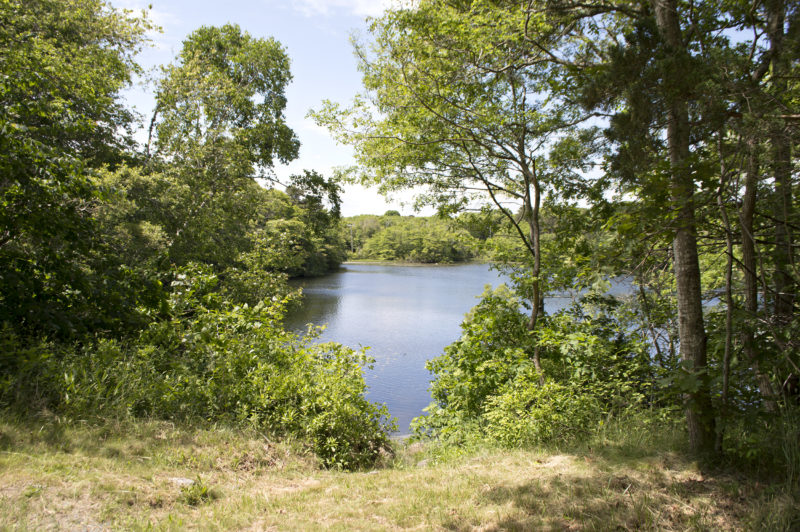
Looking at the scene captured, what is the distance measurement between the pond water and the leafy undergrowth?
12.2 ft

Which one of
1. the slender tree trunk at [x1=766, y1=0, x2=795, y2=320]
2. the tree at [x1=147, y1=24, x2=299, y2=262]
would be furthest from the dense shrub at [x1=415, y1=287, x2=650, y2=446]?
the tree at [x1=147, y1=24, x2=299, y2=262]

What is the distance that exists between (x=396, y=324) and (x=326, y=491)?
17.8 metres

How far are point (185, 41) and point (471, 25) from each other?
1275cm

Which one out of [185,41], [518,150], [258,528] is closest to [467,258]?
[185,41]

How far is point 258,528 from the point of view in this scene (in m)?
2.71

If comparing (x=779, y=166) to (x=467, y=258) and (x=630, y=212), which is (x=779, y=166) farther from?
(x=467, y=258)

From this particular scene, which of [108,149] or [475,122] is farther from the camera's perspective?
[108,149]

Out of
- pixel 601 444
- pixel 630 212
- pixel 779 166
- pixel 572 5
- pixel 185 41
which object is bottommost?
pixel 601 444

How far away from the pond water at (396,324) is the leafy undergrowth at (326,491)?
3.72 metres

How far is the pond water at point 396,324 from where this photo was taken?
39.5ft

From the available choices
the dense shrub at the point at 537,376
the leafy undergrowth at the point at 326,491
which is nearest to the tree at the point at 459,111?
the dense shrub at the point at 537,376

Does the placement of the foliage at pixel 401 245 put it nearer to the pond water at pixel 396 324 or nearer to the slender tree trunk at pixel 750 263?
the pond water at pixel 396 324

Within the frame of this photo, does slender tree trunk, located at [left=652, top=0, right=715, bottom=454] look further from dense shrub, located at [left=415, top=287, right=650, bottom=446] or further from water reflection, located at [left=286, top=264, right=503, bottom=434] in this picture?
water reflection, located at [left=286, top=264, right=503, bottom=434]

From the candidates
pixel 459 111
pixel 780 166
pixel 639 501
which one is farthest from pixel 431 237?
pixel 639 501
